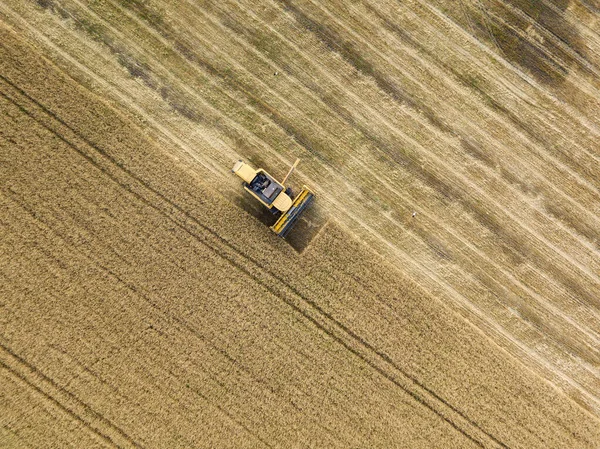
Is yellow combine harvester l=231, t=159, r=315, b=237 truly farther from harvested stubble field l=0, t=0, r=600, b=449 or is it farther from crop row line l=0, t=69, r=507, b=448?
crop row line l=0, t=69, r=507, b=448

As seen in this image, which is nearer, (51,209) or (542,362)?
(51,209)

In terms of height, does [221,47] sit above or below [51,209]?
above

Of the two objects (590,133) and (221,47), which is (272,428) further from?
(590,133)

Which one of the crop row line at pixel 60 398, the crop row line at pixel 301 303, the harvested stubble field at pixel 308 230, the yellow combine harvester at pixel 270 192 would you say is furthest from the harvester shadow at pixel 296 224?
the crop row line at pixel 60 398

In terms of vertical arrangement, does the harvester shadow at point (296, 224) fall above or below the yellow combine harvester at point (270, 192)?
below

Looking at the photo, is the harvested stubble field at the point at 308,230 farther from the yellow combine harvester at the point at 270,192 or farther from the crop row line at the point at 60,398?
the yellow combine harvester at the point at 270,192

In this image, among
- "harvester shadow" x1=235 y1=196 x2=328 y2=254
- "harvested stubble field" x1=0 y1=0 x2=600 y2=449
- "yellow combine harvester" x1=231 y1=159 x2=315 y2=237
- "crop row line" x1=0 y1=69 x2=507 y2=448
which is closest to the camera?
"yellow combine harvester" x1=231 y1=159 x2=315 y2=237

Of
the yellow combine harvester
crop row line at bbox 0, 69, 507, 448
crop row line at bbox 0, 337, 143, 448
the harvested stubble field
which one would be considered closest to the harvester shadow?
the harvested stubble field

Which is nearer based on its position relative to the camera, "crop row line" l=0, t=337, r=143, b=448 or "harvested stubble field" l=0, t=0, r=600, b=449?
"crop row line" l=0, t=337, r=143, b=448

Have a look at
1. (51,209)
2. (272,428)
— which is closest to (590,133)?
(272,428)
